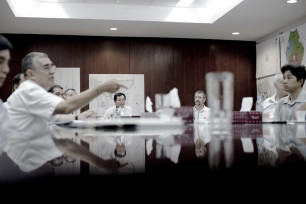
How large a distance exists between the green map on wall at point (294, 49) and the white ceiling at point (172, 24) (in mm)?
229

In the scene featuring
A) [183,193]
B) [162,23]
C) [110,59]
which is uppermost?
[162,23]

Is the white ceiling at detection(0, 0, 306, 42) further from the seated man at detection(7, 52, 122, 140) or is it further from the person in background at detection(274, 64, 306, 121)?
the seated man at detection(7, 52, 122, 140)

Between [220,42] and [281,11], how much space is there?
2.14m

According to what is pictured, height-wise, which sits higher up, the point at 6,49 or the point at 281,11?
the point at 281,11

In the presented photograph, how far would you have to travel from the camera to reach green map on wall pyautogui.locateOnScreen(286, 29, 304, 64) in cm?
560

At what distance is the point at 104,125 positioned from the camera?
1525mm

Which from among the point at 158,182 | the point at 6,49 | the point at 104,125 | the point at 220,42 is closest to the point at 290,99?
the point at 104,125

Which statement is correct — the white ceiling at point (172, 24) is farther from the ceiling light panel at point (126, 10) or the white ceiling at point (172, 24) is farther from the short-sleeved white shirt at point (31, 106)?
the short-sleeved white shirt at point (31, 106)

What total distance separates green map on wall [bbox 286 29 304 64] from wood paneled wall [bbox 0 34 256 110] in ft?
4.83

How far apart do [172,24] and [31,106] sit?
4405mm

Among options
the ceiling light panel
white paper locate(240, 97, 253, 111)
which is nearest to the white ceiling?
the ceiling light panel

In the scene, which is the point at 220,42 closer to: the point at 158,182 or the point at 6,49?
the point at 6,49

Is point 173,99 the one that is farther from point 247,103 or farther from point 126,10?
point 126,10

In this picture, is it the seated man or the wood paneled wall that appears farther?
the wood paneled wall
